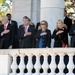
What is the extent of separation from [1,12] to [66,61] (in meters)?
23.2

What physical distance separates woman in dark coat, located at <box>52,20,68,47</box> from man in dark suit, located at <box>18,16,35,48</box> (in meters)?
0.78

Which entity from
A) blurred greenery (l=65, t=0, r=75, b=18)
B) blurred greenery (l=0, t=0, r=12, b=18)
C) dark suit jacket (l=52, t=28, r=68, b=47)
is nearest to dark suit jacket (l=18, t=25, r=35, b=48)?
dark suit jacket (l=52, t=28, r=68, b=47)

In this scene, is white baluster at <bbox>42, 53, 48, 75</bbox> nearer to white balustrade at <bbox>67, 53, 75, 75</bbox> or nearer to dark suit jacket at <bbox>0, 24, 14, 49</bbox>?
white balustrade at <bbox>67, 53, 75, 75</bbox>

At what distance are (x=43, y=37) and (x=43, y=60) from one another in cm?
101

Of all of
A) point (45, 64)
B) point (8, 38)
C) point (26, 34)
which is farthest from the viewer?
point (8, 38)

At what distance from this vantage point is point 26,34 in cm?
1166

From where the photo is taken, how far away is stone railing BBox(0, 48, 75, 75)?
10250 mm

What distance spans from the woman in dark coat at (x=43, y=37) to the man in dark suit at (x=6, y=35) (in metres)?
0.91

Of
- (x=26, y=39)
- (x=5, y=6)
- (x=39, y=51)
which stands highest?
(x=5, y=6)

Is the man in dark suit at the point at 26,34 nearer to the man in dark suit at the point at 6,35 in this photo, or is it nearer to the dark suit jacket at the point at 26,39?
the dark suit jacket at the point at 26,39

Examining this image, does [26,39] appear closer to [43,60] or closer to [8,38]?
[8,38]

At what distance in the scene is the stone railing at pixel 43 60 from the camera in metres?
10.2

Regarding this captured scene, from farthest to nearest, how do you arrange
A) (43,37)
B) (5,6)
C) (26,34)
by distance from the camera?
(5,6) → (26,34) → (43,37)

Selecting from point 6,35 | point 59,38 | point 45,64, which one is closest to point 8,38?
point 6,35
